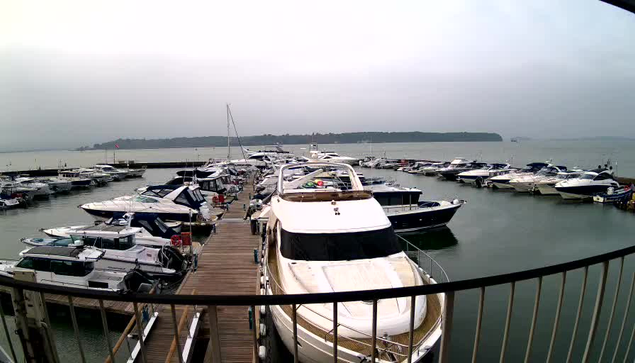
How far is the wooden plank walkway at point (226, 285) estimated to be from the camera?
21.6ft

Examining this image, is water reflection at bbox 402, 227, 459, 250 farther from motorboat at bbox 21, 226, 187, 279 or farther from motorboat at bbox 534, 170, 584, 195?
motorboat at bbox 534, 170, 584, 195

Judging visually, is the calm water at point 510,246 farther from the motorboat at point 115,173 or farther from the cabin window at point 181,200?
the motorboat at point 115,173

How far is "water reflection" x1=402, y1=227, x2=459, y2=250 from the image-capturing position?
1702 cm

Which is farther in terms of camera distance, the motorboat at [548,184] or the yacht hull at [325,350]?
the motorboat at [548,184]

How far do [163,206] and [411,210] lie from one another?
14.5 metres

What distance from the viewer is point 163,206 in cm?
1919

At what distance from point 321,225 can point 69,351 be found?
7.56 metres

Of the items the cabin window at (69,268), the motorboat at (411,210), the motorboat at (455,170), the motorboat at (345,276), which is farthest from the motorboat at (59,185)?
the motorboat at (455,170)

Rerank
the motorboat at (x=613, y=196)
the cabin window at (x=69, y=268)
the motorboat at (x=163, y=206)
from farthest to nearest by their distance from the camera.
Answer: the motorboat at (x=613, y=196) → the motorboat at (x=163, y=206) → the cabin window at (x=69, y=268)

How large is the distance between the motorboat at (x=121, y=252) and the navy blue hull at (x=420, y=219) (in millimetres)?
11336

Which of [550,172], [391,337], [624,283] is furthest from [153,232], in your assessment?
[550,172]

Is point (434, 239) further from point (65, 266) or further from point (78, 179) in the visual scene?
point (78, 179)

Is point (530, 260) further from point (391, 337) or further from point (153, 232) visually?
point (153, 232)

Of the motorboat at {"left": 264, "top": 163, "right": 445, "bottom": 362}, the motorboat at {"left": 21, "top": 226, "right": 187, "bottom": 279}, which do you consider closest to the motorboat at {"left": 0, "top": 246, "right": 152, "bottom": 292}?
the motorboat at {"left": 21, "top": 226, "right": 187, "bottom": 279}
